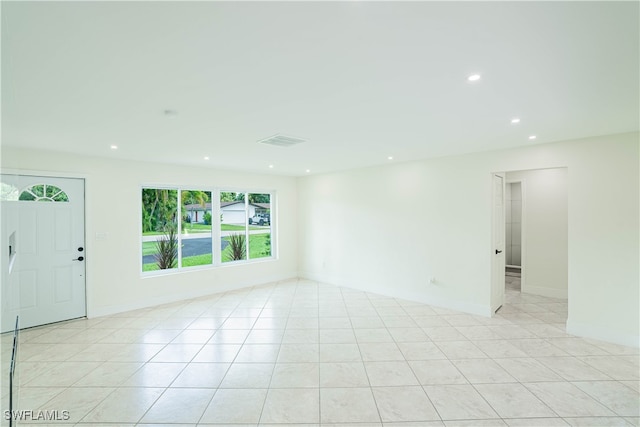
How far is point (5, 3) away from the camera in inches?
50.0

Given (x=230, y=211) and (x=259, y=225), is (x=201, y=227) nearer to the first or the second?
(x=230, y=211)

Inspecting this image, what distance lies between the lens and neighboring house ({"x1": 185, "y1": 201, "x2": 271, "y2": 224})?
229 inches

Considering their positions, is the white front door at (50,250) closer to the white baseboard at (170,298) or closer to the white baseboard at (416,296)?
the white baseboard at (170,298)

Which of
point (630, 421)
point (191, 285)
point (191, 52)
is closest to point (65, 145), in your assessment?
point (191, 285)

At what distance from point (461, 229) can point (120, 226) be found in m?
5.61

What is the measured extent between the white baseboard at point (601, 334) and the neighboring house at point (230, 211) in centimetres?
584

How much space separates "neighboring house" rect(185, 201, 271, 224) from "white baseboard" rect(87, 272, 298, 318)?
4.57 feet

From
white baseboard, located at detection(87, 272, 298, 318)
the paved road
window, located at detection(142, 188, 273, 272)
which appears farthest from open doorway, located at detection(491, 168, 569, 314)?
the paved road

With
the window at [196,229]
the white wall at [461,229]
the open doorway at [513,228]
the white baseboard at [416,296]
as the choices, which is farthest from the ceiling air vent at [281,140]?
the open doorway at [513,228]

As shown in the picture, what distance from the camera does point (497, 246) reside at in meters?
4.61

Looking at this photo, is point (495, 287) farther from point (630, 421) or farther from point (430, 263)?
point (630, 421)

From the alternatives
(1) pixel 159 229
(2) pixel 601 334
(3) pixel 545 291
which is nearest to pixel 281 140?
(1) pixel 159 229

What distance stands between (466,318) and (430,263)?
3.35ft

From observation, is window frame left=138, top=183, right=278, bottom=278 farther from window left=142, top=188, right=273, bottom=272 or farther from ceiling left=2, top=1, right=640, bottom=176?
ceiling left=2, top=1, right=640, bottom=176
